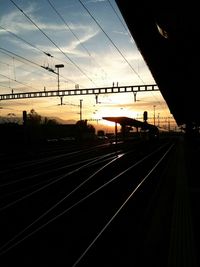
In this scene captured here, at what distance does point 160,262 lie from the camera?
26.3 ft

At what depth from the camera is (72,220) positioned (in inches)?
465

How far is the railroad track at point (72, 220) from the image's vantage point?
856cm

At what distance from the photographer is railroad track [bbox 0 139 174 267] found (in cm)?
856

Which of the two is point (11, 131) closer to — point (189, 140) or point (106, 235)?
point (189, 140)

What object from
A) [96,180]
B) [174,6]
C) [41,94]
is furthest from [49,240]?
[41,94]

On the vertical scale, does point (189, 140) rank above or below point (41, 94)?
below

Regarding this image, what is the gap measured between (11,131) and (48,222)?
5370cm

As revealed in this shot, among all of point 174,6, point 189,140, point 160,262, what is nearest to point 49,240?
point 160,262

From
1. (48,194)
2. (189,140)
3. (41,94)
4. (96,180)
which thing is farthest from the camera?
(189,140)

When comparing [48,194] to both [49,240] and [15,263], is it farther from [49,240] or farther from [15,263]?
[15,263]

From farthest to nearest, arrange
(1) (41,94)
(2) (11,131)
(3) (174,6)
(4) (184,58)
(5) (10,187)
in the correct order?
(2) (11,131) < (1) (41,94) < (5) (10,187) < (4) (184,58) < (3) (174,6)

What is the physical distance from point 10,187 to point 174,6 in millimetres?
13580

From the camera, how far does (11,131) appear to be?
6331 cm

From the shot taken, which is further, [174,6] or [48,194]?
[48,194]
